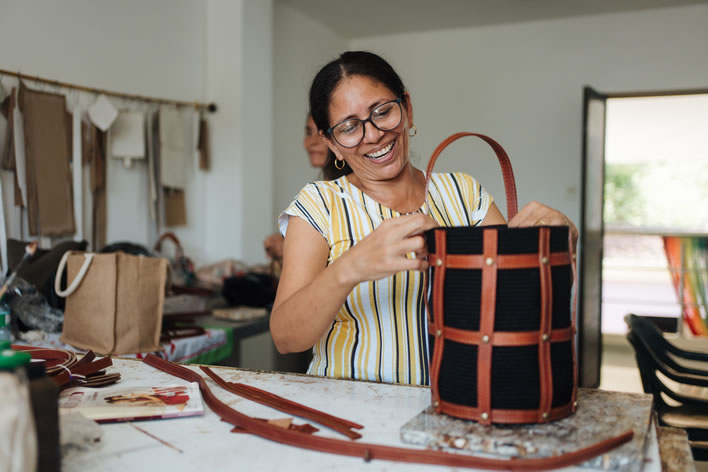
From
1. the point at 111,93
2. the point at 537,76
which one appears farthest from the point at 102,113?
the point at 537,76

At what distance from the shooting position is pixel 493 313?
854mm

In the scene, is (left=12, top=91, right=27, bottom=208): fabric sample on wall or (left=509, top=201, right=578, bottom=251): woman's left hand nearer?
(left=509, top=201, right=578, bottom=251): woman's left hand

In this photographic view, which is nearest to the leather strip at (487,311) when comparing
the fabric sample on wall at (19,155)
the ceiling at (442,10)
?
the fabric sample on wall at (19,155)

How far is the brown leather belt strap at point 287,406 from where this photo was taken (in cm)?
89

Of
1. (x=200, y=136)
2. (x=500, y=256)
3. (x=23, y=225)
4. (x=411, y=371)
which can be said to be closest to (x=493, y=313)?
(x=500, y=256)

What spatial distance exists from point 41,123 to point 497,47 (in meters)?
4.48

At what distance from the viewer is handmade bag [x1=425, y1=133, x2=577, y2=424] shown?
855mm

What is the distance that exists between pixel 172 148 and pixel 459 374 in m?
3.40

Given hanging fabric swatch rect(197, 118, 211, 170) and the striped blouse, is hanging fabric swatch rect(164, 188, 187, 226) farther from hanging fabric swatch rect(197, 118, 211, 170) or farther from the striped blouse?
the striped blouse

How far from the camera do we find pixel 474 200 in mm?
1470

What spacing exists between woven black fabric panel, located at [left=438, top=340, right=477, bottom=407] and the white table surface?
3.6 inches

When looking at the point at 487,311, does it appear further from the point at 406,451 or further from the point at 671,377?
the point at 671,377

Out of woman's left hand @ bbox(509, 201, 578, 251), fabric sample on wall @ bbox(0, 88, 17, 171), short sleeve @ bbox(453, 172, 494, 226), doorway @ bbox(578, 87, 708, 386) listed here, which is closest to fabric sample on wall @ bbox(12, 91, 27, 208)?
fabric sample on wall @ bbox(0, 88, 17, 171)

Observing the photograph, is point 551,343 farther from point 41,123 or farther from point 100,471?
point 41,123
